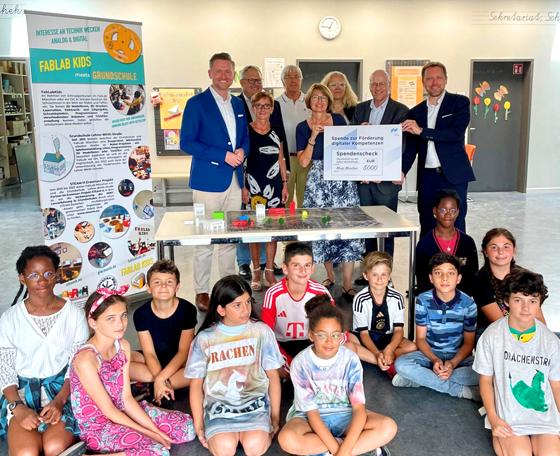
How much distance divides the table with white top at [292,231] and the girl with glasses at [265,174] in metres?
0.92

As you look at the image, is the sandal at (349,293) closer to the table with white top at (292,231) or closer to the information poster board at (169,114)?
the table with white top at (292,231)

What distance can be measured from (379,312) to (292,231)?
0.67 meters

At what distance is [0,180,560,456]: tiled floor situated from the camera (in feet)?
7.99

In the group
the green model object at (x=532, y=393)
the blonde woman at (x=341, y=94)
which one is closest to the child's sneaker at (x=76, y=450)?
the green model object at (x=532, y=393)

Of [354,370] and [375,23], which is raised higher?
[375,23]

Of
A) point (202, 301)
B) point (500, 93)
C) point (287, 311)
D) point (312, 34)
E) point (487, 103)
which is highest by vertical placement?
point (312, 34)

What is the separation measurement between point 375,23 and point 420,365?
7052mm

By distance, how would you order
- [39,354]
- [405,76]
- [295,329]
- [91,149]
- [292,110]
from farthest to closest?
[405,76], [292,110], [91,149], [295,329], [39,354]

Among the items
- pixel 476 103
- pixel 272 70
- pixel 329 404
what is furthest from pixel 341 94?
pixel 476 103

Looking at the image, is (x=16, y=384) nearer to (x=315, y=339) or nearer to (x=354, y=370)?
(x=315, y=339)

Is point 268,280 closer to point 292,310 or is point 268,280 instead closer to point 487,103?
point 292,310

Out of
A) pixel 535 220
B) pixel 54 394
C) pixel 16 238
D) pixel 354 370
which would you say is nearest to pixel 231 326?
pixel 354 370

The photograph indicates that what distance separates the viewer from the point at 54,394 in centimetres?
244

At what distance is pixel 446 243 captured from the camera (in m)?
3.53
